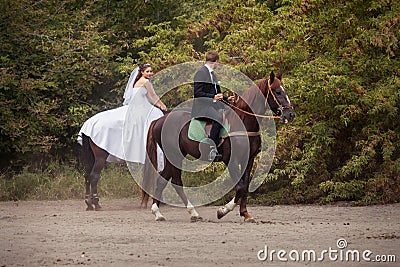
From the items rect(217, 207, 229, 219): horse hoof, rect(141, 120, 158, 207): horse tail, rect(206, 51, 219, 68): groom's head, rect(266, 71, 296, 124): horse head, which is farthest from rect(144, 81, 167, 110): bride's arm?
rect(266, 71, 296, 124): horse head

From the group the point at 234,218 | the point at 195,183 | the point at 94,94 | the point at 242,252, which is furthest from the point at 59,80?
the point at 242,252

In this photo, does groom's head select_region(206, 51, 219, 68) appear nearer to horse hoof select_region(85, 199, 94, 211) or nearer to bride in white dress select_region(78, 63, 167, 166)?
bride in white dress select_region(78, 63, 167, 166)

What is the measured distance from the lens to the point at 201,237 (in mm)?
10258

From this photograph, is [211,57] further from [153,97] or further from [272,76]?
[153,97]

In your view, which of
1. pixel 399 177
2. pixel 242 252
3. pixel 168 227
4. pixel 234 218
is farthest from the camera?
pixel 399 177

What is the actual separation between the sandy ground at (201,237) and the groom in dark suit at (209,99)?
137 centimetres

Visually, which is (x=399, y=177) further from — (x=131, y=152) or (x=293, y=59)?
(x=131, y=152)

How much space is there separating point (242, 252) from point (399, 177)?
6545mm

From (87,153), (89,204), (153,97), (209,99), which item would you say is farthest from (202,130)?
(87,153)

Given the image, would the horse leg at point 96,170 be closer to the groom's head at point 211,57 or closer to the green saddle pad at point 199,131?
the green saddle pad at point 199,131

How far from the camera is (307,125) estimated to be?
51.1 feet

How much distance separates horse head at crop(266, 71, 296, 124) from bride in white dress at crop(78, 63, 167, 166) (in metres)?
3.43

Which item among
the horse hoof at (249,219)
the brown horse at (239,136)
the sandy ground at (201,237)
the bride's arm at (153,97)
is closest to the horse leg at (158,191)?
the brown horse at (239,136)

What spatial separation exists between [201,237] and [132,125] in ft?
17.0
